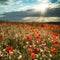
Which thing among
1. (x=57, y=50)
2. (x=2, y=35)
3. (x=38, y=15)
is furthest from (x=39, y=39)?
(x=38, y=15)

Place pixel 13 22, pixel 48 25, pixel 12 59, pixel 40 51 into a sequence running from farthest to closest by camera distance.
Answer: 1. pixel 48 25
2. pixel 13 22
3. pixel 40 51
4. pixel 12 59

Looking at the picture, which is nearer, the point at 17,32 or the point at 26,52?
the point at 26,52

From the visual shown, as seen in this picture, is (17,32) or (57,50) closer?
(57,50)

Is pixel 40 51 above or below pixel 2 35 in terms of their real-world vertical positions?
below

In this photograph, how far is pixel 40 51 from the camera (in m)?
5.56

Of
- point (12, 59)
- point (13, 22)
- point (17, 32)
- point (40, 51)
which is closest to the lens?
point (12, 59)

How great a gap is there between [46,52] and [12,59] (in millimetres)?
966

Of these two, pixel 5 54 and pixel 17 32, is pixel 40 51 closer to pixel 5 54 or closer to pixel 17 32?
pixel 5 54

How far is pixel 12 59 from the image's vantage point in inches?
203

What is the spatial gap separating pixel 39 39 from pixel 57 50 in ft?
2.29

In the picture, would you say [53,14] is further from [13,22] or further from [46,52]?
[46,52]

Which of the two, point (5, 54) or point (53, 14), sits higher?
point (53, 14)

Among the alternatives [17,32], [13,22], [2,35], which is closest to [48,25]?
[13,22]

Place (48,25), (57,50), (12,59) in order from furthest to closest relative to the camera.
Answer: (48,25) < (57,50) < (12,59)
